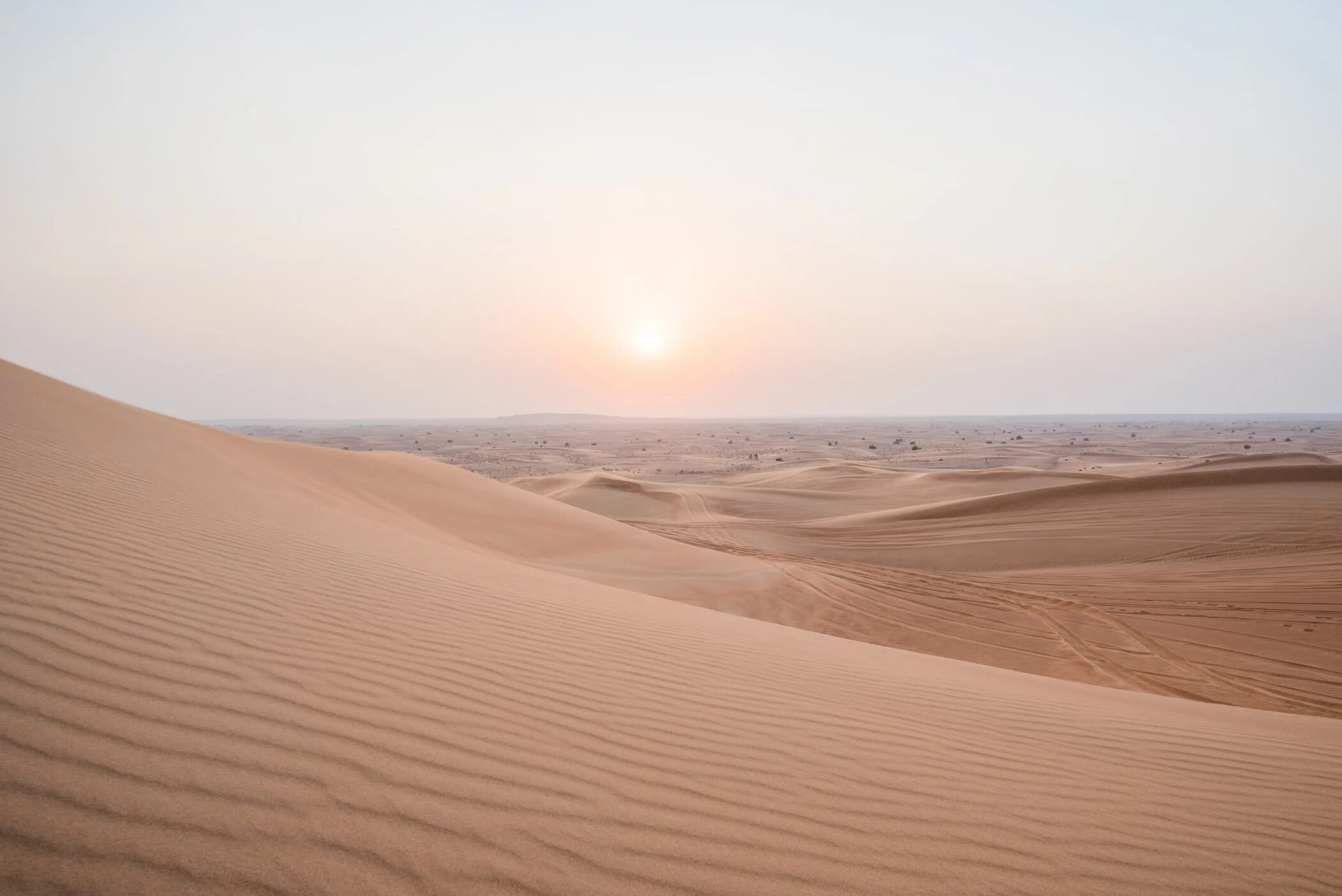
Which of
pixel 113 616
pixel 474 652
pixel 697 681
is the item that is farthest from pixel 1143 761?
pixel 113 616

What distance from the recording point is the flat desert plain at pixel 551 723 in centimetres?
171

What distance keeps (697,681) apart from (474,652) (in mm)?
1166

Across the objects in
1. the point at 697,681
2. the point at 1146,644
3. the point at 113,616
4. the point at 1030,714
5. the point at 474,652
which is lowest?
the point at 1146,644

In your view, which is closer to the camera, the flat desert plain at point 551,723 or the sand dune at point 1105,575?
the flat desert plain at point 551,723

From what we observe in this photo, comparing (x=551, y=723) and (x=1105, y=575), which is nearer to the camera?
(x=551, y=723)

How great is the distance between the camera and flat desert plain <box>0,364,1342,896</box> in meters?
1.71

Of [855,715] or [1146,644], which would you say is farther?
[1146,644]

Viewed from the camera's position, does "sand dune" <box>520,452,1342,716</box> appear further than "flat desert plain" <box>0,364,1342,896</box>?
Yes

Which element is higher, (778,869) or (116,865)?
(116,865)

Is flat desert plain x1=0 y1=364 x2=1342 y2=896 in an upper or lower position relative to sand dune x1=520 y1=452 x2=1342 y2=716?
upper

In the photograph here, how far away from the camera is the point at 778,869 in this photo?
1.89m

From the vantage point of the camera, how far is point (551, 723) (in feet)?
8.61

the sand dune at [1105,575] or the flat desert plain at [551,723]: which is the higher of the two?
the flat desert plain at [551,723]

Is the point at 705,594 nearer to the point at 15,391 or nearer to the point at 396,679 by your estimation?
the point at 396,679
